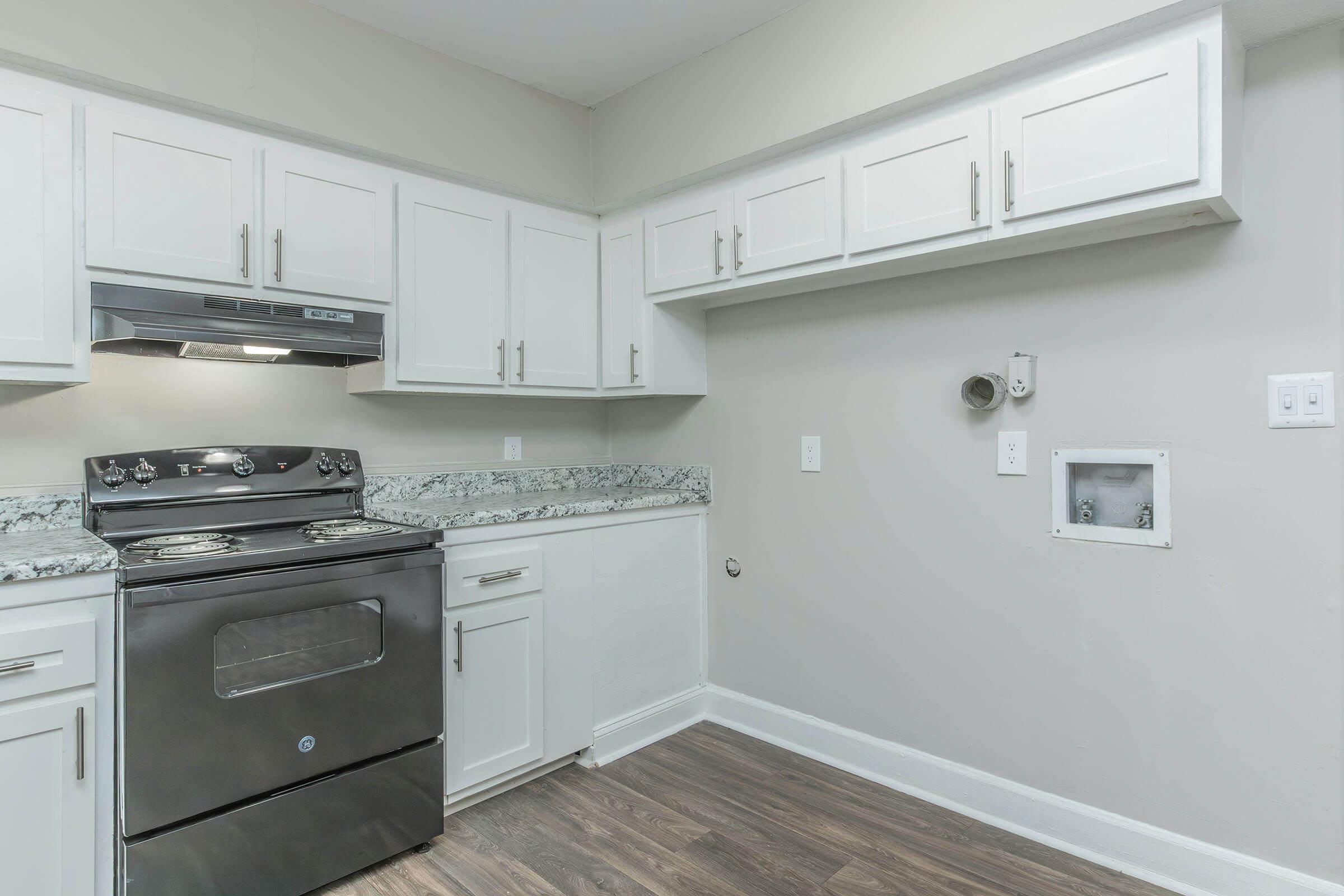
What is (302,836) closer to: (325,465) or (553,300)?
(325,465)

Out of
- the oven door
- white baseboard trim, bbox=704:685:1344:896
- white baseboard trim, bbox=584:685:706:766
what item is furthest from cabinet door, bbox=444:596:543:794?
white baseboard trim, bbox=704:685:1344:896

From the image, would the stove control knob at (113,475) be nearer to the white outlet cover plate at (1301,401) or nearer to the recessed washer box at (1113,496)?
the recessed washer box at (1113,496)

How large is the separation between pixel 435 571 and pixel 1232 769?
2161 millimetres

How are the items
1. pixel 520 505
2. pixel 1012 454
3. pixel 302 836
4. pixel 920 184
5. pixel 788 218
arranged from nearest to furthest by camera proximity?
pixel 302 836 < pixel 920 184 < pixel 1012 454 < pixel 788 218 < pixel 520 505

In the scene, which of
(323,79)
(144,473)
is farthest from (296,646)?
(323,79)

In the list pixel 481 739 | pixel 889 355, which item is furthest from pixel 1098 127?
pixel 481 739

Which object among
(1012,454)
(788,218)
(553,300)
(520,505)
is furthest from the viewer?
(553,300)

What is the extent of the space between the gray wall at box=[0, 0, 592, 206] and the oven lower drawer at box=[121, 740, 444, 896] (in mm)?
1889

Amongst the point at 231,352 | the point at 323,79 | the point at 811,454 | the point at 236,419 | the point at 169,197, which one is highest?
the point at 323,79

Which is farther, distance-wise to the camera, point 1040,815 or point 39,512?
point 1040,815

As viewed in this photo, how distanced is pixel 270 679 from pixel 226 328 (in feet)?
3.17

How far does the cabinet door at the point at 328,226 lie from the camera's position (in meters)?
2.22

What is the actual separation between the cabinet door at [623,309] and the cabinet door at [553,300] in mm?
Answer: 53

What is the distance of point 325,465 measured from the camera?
2.50m
